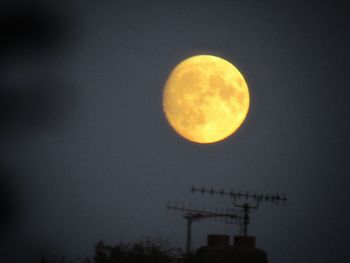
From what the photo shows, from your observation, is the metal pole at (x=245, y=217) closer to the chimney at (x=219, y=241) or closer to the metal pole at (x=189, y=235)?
the chimney at (x=219, y=241)

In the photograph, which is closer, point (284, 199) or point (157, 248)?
point (284, 199)

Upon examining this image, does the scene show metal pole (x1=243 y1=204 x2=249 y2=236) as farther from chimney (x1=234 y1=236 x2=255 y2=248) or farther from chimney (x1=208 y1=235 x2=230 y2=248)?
chimney (x1=208 y1=235 x2=230 y2=248)

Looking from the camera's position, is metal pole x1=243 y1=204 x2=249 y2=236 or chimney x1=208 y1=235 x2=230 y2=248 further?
metal pole x1=243 y1=204 x2=249 y2=236

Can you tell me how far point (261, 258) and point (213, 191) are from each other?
5541mm

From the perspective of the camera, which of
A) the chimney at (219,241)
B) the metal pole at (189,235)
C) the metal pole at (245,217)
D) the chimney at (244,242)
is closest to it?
the chimney at (219,241)

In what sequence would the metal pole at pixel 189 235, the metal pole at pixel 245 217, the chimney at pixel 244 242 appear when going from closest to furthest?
the chimney at pixel 244 242
the metal pole at pixel 245 217
the metal pole at pixel 189 235

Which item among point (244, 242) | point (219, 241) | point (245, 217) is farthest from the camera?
point (245, 217)

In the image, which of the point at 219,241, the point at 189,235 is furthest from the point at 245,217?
the point at 189,235

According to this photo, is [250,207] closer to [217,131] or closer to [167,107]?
[217,131]

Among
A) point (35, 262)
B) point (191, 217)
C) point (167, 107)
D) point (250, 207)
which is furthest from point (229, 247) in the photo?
point (35, 262)

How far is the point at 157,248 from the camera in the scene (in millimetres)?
43281

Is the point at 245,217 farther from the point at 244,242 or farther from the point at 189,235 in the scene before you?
the point at 189,235

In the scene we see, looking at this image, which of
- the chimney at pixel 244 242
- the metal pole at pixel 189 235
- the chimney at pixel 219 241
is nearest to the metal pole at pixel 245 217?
the chimney at pixel 244 242

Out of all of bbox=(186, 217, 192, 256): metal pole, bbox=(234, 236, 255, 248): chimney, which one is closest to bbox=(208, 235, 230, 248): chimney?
bbox=(234, 236, 255, 248): chimney
